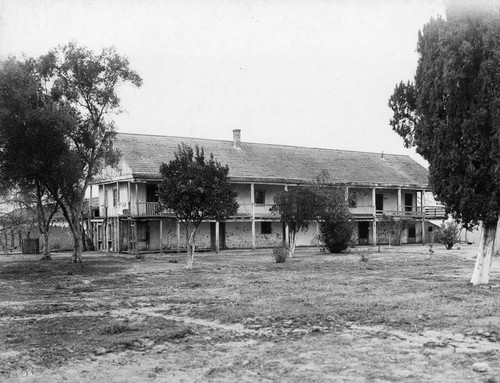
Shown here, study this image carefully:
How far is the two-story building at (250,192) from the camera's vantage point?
3372 cm

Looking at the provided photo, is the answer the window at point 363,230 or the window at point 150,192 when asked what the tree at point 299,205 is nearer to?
the window at point 150,192

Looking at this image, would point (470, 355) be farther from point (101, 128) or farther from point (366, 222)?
point (366, 222)

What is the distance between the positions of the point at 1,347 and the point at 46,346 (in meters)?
0.65

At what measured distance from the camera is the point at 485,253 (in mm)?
14234

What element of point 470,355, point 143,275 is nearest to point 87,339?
point 470,355

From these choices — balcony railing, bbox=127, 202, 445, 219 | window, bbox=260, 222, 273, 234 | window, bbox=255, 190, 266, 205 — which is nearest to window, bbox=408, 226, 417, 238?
balcony railing, bbox=127, 202, 445, 219

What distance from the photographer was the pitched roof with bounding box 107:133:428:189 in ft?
114

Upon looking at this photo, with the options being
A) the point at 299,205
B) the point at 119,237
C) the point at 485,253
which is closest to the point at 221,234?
the point at 119,237

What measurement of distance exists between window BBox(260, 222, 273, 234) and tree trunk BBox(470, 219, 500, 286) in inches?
954

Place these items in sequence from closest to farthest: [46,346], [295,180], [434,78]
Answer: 1. [46,346]
2. [434,78]
3. [295,180]

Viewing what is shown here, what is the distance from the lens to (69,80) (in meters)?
24.5

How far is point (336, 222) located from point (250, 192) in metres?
8.27

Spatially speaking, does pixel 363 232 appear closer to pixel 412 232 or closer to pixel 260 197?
pixel 412 232

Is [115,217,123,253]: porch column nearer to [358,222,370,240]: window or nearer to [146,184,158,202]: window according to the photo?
[146,184,158,202]: window
